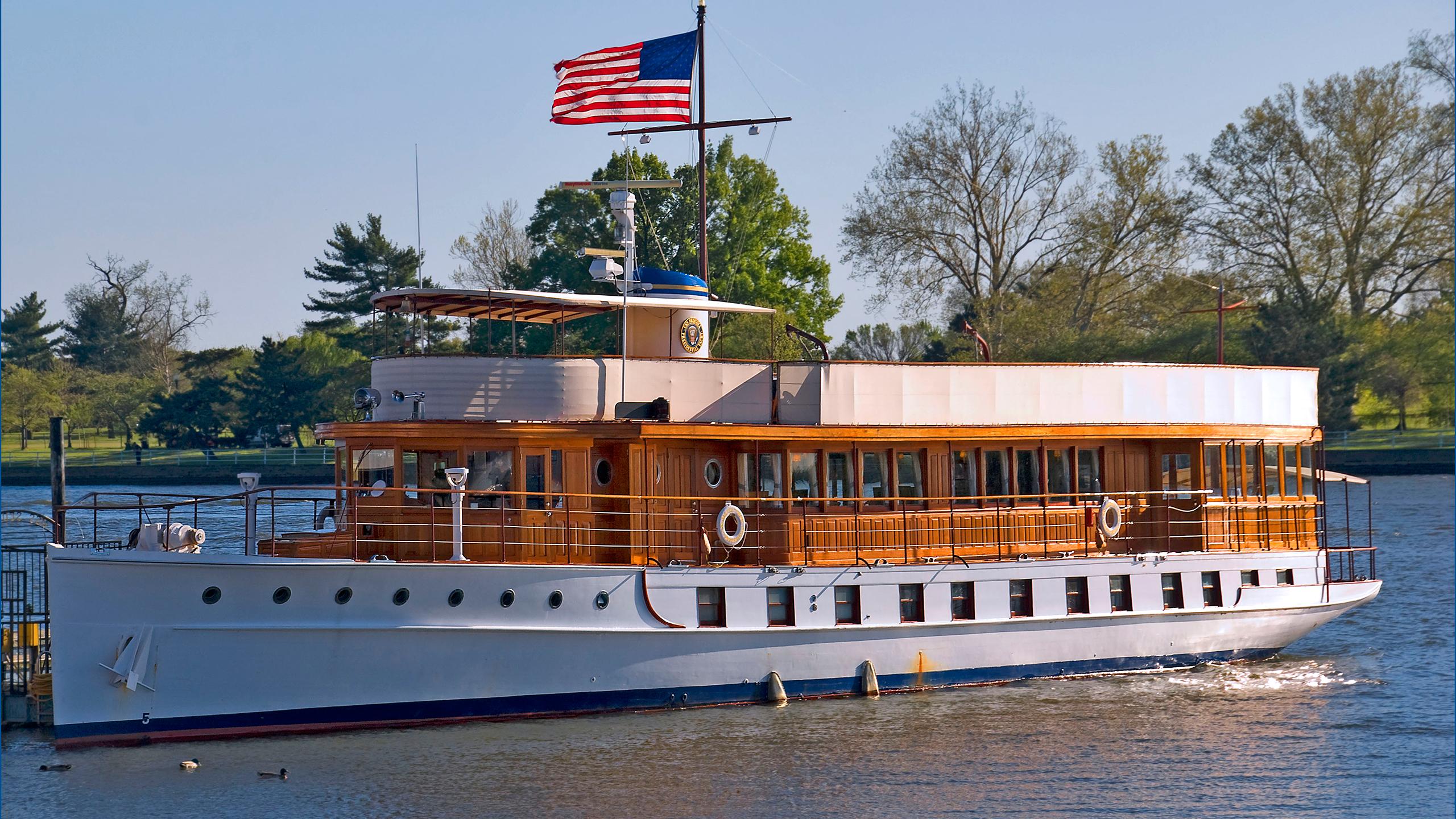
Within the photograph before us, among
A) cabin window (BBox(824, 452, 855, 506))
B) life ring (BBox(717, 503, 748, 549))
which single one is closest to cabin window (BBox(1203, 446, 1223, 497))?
cabin window (BBox(824, 452, 855, 506))

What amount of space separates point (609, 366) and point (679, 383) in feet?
3.44

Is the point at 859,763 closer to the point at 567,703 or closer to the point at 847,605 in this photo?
the point at 847,605

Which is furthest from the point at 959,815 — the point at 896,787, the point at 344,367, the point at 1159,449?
the point at 344,367

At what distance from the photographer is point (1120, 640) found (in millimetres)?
21844

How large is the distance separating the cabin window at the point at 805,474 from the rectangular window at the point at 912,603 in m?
1.71

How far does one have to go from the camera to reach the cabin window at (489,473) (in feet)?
61.8

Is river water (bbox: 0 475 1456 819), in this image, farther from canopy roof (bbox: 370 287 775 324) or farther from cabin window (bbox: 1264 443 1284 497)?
canopy roof (bbox: 370 287 775 324)

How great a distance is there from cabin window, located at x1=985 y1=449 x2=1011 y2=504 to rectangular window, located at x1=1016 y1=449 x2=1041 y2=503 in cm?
18

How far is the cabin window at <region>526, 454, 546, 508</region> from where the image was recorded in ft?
62.1

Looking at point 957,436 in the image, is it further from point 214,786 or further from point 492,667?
point 214,786

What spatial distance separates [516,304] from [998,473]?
284 inches

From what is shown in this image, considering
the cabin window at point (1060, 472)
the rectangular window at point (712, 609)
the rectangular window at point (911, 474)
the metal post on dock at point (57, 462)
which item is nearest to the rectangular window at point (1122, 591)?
the cabin window at point (1060, 472)

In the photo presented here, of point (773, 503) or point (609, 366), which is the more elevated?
point (609, 366)

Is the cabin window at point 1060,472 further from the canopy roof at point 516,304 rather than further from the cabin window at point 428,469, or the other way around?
the cabin window at point 428,469
